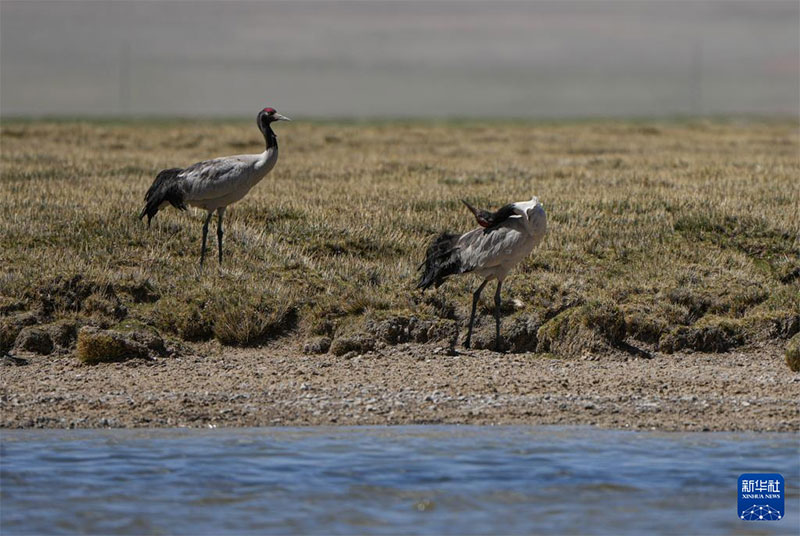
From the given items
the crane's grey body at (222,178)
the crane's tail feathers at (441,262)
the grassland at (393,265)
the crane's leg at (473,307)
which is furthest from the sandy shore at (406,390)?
the crane's grey body at (222,178)

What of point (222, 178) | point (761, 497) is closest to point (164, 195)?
point (222, 178)

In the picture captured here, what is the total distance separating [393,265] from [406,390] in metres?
4.36

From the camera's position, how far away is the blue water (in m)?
8.93

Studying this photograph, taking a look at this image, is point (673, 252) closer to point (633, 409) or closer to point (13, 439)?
point (633, 409)

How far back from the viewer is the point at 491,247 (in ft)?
48.0

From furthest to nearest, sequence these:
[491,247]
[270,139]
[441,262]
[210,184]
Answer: [270,139] → [210,184] → [441,262] → [491,247]

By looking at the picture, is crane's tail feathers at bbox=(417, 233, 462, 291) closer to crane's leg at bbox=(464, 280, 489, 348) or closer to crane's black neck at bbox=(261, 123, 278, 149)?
crane's leg at bbox=(464, 280, 489, 348)

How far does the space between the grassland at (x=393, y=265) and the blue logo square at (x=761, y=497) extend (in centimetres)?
479

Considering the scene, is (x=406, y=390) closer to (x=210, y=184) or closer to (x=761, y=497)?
(x=761, y=497)

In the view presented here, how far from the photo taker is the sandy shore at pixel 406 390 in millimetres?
11727

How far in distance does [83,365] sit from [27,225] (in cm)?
481

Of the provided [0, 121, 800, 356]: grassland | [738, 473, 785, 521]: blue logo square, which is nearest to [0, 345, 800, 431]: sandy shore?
[0, 121, 800, 356]: grassland

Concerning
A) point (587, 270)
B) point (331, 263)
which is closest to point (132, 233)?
point (331, 263)

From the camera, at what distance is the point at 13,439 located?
36.1 feet
